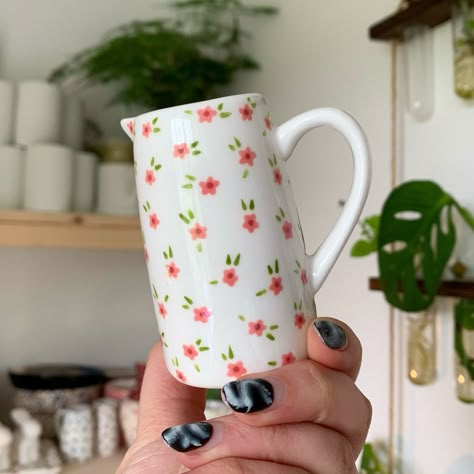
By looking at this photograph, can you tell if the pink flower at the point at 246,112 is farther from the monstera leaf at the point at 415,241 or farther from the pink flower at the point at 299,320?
the monstera leaf at the point at 415,241

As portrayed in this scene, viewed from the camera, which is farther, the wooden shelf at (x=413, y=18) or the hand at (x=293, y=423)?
the wooden shelf at (x=413, y=18)

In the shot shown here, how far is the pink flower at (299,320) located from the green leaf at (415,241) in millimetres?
468

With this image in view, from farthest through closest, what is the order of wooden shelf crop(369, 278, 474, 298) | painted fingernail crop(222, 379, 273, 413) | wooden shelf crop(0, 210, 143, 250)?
wooden shelf crop(0, 210, 143, 250)
wooden shelf crop(369, 278, 474, 298)
painted fingernail crop(222, 379, 273, 413)

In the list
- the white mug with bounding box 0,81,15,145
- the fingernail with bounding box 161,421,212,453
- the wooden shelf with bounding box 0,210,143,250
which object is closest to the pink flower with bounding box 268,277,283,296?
the fingernail with bounding box 161,421,212,453

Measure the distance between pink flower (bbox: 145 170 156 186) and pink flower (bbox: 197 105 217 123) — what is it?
53mm

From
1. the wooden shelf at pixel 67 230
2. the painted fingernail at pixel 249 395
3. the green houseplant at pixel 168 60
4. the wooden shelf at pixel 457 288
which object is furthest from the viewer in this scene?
the green houseplant at pixel 168 60

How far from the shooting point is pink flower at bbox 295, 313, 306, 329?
0.44 m

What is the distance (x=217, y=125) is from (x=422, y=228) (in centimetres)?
53

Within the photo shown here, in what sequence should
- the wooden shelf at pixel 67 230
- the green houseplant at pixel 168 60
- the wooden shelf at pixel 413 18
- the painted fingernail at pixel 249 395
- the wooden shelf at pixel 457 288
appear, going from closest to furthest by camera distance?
the painted fingernail at pixel 249 395, the wooden shelf at pixel 457 288, the wooden shelf at pixel 413 18, the wooden shelf at pixel 67 230, the green houseplant at pixel 168 60

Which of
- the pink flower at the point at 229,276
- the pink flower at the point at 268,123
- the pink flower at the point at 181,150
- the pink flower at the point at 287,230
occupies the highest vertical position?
the pink flower at the point at 268,123

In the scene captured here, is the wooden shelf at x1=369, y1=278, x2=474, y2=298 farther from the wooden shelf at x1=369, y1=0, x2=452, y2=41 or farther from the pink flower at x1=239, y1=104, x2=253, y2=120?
the pink flower at x1=239, y1=104, x2=253, y2=120

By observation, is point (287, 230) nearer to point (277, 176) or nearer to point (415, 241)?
point (277, 176)

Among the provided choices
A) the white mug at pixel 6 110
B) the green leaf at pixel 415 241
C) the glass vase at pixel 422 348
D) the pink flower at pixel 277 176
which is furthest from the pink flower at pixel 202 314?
the white mug at pixel 6 110

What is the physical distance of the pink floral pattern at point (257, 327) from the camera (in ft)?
1.40
